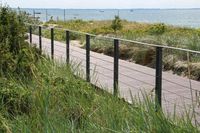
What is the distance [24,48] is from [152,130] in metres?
5.97

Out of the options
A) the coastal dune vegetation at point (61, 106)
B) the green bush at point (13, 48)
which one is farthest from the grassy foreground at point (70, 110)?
the green bush at point (13, 48)

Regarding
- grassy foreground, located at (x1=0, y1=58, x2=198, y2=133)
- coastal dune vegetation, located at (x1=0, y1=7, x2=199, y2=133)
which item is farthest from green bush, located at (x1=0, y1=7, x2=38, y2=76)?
grassy foreground, located at (x1=0, y1=58, x2=198, y2=133)

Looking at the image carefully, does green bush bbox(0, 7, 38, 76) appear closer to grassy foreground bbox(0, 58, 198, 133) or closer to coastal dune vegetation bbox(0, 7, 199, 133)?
coastal dune vegetation bbox(0, 7, 199, 133)

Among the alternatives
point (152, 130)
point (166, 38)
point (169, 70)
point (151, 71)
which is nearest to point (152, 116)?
point (152, 130)

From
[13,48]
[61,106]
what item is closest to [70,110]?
[61,106]

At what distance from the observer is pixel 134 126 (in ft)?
Result: 13.8

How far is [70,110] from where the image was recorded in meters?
5.42

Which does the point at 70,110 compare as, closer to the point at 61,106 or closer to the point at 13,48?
the point at 61,106

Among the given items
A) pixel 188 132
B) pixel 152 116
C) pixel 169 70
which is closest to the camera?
pixel 188 132

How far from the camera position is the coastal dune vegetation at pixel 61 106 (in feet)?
13.8

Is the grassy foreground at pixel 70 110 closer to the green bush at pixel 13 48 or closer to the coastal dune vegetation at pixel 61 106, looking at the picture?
the coastal dune vegetation at pixel 61 106

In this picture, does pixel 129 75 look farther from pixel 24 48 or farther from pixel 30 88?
pixel 30 88

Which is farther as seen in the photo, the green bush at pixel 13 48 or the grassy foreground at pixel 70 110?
the green bush at pixel 13 48

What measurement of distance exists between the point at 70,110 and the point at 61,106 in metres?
0.26
